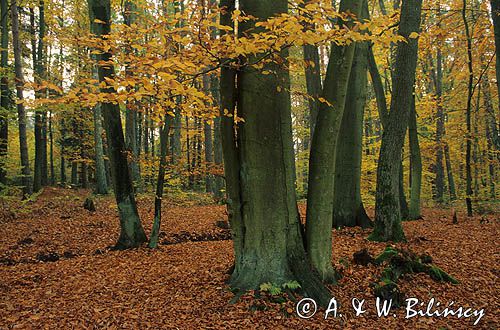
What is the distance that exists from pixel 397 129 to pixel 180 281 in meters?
5.37

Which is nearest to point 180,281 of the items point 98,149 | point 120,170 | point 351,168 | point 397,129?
point 120,170

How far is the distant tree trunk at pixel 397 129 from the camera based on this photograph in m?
7.25

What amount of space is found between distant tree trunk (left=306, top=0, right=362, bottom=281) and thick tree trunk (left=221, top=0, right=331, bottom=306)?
1.18 feet

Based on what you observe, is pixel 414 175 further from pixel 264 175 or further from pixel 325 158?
pixel 264 175

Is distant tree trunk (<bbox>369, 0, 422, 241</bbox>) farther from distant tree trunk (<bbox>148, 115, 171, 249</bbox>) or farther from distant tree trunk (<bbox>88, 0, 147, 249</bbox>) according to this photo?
distant tree trunk (<bbox>88, 0, 147, 249</bbox>)

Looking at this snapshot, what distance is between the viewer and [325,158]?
479 centimetres

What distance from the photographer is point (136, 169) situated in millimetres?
16531

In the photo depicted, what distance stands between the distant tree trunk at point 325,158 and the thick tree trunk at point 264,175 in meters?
0.36

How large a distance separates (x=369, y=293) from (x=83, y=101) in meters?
4.39

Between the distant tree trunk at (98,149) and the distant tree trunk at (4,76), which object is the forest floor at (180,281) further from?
the distant tree trunk at (98,149)

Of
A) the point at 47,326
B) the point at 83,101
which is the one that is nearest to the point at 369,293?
the point at 47,326

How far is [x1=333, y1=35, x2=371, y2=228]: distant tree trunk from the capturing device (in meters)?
8.62

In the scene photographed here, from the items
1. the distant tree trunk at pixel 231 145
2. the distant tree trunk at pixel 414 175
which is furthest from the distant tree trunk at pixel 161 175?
the distant tree trunk at pixel 414 175

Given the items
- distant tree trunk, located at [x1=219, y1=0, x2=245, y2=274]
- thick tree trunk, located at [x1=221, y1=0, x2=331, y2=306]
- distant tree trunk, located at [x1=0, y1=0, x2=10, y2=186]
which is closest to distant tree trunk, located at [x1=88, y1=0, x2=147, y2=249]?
distant tree trunk, located at [x1=219, y1=0, x2=245, y2=274]
